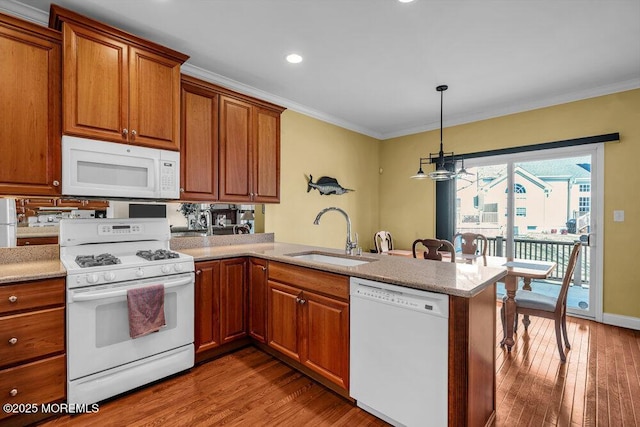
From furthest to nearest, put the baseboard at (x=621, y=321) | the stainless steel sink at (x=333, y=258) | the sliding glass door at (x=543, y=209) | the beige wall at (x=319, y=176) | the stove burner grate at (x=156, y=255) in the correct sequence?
the beige wall at (x=319, y=176) → the sliding glass door at (x=543, y=209) → the baseboard at (x=621, y=321) → the stainless steel sink at (x=333, y=258) → the stove burner grate at (x=156, y=255)

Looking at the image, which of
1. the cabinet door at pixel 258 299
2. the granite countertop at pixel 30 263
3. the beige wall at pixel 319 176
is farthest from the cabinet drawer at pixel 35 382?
the beige wall at pixel 319 176

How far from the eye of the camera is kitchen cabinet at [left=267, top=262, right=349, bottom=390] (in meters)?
1.98

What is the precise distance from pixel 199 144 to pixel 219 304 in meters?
1.44

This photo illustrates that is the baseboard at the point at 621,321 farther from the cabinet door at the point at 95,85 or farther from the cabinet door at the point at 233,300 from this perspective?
the cabinet door at the point at 95,85

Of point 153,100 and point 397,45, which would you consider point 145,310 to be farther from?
point 397,45

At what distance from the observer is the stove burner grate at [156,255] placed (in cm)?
228

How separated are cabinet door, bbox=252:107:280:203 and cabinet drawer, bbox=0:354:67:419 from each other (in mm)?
1967

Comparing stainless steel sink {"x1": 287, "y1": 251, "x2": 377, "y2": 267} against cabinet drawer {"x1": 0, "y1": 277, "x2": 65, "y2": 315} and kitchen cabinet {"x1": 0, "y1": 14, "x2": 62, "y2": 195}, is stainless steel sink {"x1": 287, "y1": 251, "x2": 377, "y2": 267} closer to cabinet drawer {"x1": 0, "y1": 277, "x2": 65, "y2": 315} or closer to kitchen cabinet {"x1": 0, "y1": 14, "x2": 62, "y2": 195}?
cabinet drawer {"x1": 0, "y1": 277, "x2": 65, "y2": 315}

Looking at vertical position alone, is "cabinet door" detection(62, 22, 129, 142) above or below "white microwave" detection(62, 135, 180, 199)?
above

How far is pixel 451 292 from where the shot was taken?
1.44 meters

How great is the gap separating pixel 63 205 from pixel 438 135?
4.71m

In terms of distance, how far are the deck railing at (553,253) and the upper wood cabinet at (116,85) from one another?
14.2ft

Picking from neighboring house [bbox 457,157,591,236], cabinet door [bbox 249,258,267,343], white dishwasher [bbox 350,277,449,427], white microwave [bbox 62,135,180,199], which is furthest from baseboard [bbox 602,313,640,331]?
white microwave [bbox 62,135,180,199]

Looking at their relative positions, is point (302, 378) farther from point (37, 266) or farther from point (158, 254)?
point (37, 266)
